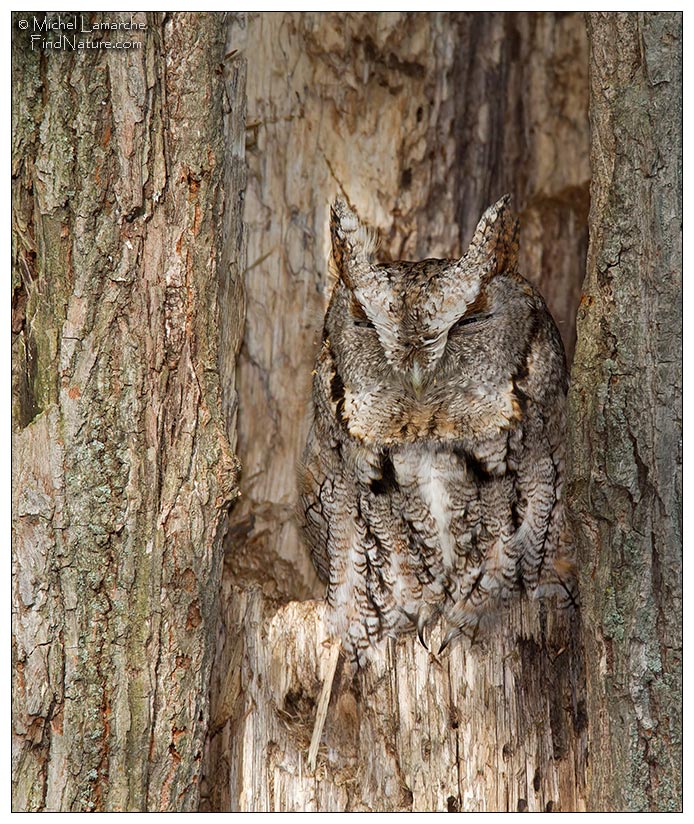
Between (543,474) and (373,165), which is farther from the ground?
(373,165)

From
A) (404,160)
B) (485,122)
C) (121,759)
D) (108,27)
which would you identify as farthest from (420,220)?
(121,759)

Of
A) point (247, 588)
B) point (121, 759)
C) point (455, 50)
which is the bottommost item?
point (121, 759)

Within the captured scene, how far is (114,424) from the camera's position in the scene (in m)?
1.92

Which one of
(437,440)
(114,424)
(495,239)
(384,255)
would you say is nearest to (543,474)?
(437,440)

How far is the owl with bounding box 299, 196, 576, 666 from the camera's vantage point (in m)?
1.96

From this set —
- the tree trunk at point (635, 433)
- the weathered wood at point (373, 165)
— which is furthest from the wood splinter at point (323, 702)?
the tree trunk at point (635, 433)

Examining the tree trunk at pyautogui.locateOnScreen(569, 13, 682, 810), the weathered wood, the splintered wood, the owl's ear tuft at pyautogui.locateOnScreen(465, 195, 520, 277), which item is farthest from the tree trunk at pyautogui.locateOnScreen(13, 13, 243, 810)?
the tree trunk at pyautogui.locateOnScreen(569, 13, 682, 810)

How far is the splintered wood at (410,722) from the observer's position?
2086 mm

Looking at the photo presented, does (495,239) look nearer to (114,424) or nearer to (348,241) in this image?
(348,241)

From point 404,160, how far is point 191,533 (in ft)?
4.28

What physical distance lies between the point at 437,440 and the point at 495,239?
47 cm

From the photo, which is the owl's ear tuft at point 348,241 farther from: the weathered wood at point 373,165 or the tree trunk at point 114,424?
the weathered wood at point 373,165

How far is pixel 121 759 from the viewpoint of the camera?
1.89 meters

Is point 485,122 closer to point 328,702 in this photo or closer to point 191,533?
point 191,533
